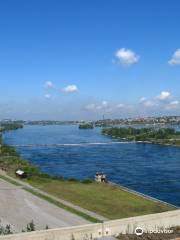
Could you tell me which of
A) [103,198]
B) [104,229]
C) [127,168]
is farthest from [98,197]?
[127,168]

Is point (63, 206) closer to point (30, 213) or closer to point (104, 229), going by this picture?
point (30, 213)

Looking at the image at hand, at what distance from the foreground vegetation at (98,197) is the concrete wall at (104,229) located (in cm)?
738

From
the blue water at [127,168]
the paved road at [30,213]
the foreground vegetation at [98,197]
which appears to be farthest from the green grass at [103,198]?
the blue water at [127,168]

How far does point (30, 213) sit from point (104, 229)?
436 inches

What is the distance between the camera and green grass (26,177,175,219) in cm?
3012

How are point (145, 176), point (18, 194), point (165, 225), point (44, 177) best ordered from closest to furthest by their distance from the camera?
point (165, 225) < point (18, 194) < point (44, 177) < point (145, 176)

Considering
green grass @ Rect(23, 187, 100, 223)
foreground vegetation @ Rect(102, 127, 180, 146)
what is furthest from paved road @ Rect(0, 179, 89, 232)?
foreground vegetation @ Rect(102, 127, 180, 146)

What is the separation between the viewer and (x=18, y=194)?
35.7m

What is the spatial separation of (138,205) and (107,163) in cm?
3317

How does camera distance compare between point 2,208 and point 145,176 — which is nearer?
point 2,208

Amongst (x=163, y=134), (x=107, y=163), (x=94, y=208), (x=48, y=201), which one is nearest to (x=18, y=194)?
(x=48, y=201)

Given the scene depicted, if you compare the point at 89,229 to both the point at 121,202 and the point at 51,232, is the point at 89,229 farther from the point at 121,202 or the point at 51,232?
the point at 121,202

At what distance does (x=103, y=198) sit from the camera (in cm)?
3475

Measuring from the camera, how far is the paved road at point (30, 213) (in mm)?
26508
